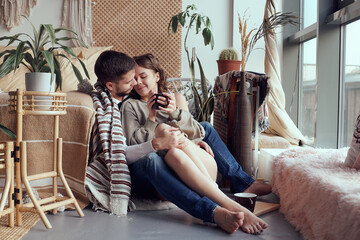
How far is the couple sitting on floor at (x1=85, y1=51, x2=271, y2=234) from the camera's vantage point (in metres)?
1.98

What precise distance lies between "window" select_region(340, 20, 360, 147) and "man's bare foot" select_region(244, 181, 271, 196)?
1.30 metres

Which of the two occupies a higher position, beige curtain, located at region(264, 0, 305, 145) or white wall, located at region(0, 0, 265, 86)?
white wall, located at region(0, 0, 265, 86)

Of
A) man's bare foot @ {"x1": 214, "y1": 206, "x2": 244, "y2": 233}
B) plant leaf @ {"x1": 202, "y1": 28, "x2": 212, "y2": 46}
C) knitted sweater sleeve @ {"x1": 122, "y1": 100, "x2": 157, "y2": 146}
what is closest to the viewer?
man's bare foot @ {"x1": 214, "y1": 206, "x2": 244, "y2": 233}

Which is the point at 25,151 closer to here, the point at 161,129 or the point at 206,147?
the point at 161,129

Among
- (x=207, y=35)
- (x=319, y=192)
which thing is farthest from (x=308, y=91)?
(x=319, y=192)

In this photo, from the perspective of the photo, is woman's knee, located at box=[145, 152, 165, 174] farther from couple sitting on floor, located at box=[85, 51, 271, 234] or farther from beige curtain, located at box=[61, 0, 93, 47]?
beige curtain, located at box=[61, 0, 93, 47]

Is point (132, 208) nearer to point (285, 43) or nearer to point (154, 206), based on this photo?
point (154, 206)

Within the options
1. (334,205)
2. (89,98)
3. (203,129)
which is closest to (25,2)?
(89,98)

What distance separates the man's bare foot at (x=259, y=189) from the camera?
2465 mm

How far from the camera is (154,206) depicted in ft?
7.63

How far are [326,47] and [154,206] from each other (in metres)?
2.01

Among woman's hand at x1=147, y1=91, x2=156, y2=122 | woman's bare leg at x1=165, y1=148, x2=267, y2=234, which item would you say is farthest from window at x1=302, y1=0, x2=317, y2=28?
woman's bare leg at x1=165, y1=148, x2=267, y2=234

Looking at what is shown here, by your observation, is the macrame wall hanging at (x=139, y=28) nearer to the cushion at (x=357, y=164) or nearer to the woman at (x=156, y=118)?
the woman at (x=156, y=118)

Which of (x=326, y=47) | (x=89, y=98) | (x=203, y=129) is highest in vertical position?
(x=326, y=47)
